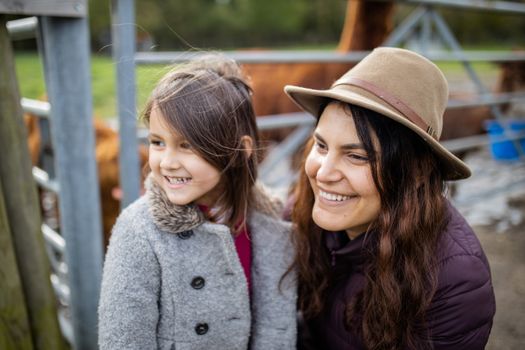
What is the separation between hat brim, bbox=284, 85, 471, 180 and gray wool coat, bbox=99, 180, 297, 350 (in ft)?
1.71

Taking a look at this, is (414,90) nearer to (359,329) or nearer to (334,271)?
(334,271)

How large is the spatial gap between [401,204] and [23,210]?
122 centimetres

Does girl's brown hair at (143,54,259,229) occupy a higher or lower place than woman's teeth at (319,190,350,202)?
higher

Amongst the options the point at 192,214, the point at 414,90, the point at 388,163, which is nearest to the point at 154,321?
the point at 192,214

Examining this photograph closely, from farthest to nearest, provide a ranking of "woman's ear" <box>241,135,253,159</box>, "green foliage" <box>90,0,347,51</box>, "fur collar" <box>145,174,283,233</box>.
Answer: "green foliage" <box>90,0,347,51</box>
"woman's ear" <box>241,135,253,159</box>
"fur collar" <box>145,174,283,233</box>

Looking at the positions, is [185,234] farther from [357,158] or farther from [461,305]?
[461,305]

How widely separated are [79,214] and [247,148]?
703 mm

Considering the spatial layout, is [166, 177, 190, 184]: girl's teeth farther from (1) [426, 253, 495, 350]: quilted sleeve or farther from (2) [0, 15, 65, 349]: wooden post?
(1) [426, 253, 495, 350]: quilted sleeve

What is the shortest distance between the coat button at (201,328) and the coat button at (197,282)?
0.12 m

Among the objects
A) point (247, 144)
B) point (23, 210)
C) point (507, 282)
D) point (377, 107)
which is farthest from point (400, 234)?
A: point (507, 282)

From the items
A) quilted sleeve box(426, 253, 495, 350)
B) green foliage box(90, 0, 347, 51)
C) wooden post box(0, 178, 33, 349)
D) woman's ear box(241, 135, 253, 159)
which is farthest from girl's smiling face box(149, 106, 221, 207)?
green foliage box(90, 0, 347, 51)

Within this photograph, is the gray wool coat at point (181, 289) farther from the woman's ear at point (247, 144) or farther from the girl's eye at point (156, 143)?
the woman's ear at point (247, 144)

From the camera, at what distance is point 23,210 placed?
141cm

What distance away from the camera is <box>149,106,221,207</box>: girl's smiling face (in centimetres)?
129
